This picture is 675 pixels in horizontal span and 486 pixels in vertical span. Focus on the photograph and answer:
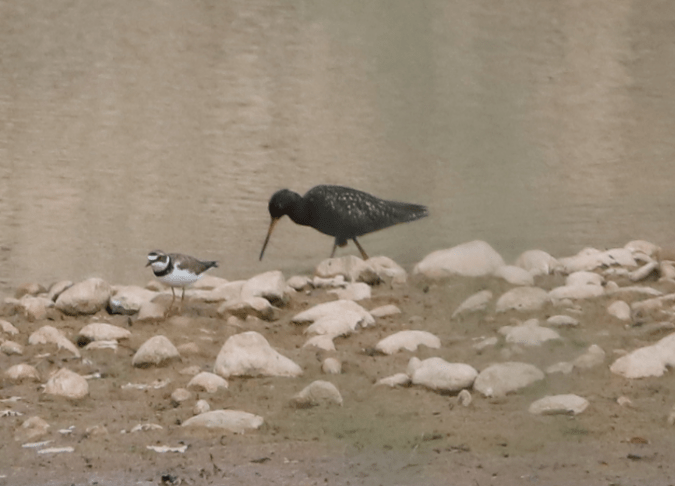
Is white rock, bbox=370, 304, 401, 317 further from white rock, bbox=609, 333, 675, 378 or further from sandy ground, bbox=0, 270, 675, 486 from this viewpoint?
white rock, bbox=609, 333, 675, 378

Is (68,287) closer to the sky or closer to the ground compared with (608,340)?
closer to the ground

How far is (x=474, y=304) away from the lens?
0.65 metres

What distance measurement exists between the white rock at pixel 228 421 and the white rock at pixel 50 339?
112 cm

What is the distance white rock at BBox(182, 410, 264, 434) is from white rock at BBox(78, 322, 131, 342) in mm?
1208

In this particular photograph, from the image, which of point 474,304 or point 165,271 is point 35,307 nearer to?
point 165,271

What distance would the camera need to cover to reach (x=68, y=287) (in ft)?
12.3

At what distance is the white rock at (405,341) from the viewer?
2.43 m

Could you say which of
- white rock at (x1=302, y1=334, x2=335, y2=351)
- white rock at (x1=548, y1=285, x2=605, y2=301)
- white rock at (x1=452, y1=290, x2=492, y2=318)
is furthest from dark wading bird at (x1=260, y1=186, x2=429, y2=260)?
white rock at (x1=452, y1=290, x2=492, y2=318)

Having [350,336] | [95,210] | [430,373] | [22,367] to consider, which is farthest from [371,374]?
[95,210]

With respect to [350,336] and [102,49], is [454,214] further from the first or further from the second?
[350,336]

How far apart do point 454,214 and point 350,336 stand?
228cm

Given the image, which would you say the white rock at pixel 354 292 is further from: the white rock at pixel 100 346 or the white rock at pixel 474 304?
the white rock at pixel 474 304

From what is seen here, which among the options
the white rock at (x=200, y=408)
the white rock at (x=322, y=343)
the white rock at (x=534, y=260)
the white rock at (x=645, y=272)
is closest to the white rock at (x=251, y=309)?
the white rock at (x=322, y=343)

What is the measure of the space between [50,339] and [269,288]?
3.12ft
